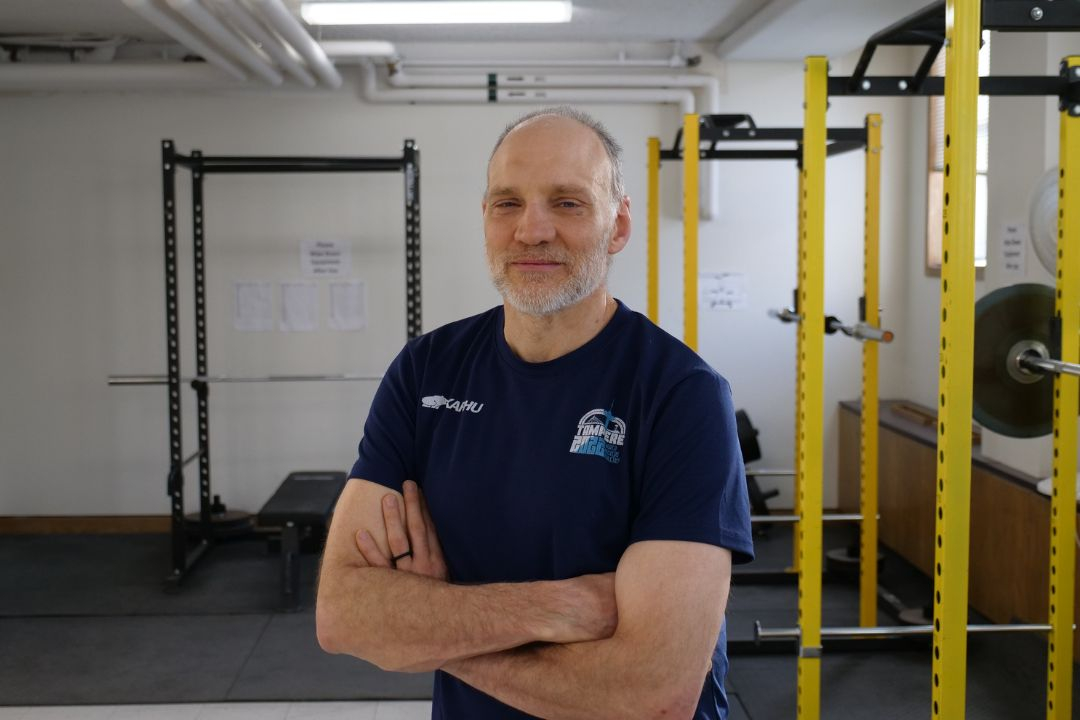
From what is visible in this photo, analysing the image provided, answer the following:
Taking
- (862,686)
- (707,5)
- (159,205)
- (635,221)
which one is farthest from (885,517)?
(159,205)

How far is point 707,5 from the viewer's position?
432cm

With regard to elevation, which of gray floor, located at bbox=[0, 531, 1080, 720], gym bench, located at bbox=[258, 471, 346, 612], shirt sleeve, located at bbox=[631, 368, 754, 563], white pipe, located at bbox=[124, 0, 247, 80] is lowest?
gray floor, located at bbox=[0, 531, 1080, 720]

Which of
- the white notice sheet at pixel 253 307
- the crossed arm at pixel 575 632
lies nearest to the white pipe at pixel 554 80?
the white notice sheet at pixel 253 307

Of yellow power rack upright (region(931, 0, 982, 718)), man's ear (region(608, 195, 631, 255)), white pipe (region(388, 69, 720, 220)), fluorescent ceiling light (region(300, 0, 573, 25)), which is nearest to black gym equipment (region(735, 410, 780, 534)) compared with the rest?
white pipe (region(388, 69, 720, 220))

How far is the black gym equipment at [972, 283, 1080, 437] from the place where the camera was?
239cm

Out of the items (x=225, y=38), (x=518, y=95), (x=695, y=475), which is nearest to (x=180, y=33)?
(x=225, y=38)

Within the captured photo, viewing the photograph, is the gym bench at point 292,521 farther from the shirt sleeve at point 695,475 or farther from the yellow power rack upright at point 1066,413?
the shirt sleeve at point 695,475

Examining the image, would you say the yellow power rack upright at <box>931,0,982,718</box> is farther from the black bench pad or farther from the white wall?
the white wall

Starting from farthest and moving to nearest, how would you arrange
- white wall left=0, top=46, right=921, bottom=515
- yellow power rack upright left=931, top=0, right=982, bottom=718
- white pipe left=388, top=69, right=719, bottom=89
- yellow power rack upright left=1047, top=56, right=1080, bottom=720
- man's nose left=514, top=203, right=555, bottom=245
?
white wall left=0, top=46, right=921, bottom=515 → white pipe left=388, top=69, right=719, bottom=89 → yellow power rack upright left=1047, top=56, right=1080, bottom=720 → yellow power rack upright left=931, top=0, right=982, bottom=718 → man's nose left=514, top=203, right=555, bottom=245

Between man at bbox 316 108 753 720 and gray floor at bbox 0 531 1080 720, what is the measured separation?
2.05m

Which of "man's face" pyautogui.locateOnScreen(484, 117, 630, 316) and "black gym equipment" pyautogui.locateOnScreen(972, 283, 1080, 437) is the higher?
"man's face" pyautogui.locateOnScreen(484, 117, 630, 316)

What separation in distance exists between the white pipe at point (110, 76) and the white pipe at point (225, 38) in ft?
0.87

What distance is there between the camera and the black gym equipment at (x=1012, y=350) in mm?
2389

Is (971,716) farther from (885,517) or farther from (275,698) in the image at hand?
(275,698)
